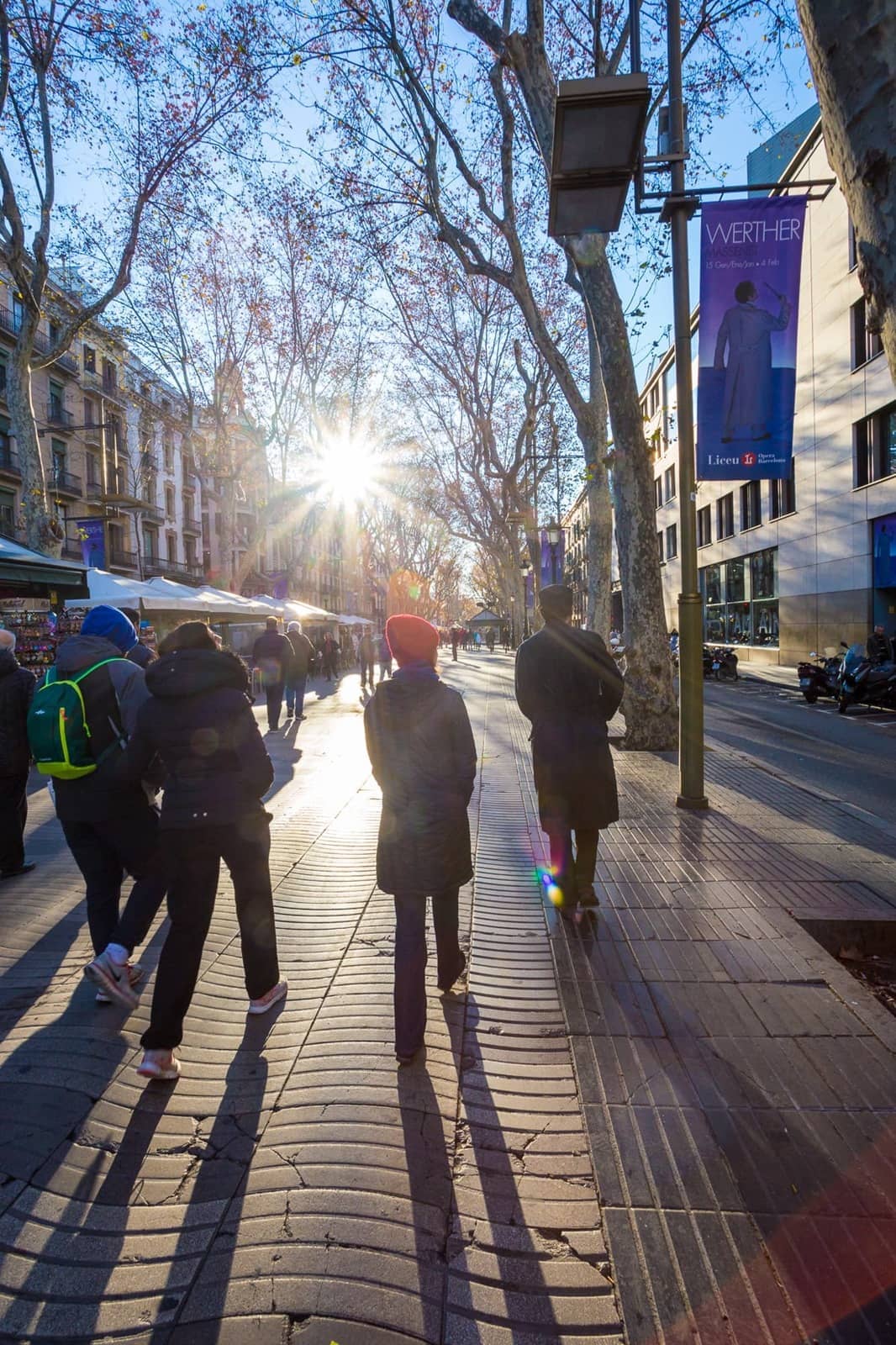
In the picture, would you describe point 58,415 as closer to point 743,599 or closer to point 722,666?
point 722,666

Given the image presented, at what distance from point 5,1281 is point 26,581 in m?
10.3

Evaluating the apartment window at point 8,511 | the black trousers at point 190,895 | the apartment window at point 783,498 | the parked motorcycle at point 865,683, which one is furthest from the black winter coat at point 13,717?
the apartment window at point 8,511

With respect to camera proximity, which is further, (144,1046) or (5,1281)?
(144,1046)

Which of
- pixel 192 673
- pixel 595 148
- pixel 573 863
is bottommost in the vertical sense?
pixel 573 863

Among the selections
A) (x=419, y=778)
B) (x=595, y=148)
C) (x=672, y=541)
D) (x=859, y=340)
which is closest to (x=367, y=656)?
(x=859, y=340)

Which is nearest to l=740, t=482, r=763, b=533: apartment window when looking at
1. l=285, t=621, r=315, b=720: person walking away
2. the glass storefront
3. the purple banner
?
the glass storefront

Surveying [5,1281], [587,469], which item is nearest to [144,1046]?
[5,1281]

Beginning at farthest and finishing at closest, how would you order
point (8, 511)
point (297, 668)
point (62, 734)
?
1. point (8, 511)
2. point (297, 668)
3. point (62, 734)

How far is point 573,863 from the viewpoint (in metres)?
4.39

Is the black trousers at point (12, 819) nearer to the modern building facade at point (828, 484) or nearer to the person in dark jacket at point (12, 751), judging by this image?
the person in dark jacket at point (12, 751)

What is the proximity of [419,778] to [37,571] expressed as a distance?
9.74 metres

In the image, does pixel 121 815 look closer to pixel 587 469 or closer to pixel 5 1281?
pixel 5 1281

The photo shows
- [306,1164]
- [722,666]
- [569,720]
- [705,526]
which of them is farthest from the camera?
[705,526]

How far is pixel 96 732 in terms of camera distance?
140 inches
